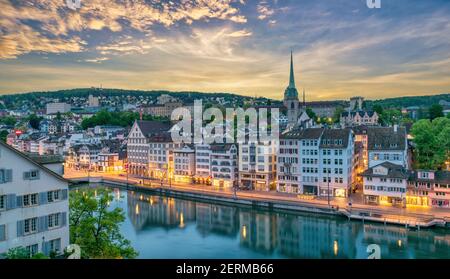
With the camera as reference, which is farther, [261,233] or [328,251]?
[261,233]

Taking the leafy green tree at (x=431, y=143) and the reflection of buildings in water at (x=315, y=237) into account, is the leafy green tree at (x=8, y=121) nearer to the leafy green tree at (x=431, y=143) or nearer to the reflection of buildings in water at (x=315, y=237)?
the reflection of buildings in water at (x=315, y=237)

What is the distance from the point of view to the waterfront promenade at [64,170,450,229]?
18.7 m

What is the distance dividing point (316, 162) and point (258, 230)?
7758 mm

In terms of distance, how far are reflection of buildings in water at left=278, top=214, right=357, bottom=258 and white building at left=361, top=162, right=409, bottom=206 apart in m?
3.18

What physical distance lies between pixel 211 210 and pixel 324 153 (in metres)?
7.75

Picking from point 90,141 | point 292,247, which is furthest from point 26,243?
point 90,141

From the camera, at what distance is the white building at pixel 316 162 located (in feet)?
80.9

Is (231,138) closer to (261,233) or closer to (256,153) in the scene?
(256,153)

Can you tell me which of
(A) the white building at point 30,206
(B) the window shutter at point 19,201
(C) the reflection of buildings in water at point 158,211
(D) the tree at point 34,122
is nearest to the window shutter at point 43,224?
(A) the white building at point 30,206

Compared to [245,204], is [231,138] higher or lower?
higher

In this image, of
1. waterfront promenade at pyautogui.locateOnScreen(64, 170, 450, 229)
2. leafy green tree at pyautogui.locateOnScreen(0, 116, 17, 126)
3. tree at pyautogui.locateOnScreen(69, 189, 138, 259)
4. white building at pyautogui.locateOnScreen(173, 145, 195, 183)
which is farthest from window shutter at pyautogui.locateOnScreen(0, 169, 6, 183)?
leafy green tree at pyautogui.locateOnScreen(0, 116, 17, 126)

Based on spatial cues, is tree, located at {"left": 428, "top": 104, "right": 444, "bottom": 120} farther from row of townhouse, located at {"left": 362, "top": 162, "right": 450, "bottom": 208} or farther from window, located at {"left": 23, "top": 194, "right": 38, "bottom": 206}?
window, located at {"left": 23, "top": 194, "right": 38, "bottom": 206}

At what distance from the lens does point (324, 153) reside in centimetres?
Result: 2548

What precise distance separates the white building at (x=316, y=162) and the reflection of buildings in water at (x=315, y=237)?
14.7ft
